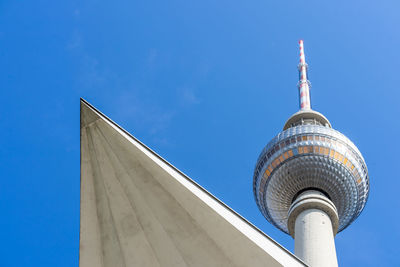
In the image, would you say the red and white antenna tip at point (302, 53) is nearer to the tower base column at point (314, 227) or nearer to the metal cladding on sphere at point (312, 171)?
the metal cladding on sphere at point (312, 171)

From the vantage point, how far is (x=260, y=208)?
48.3 metres

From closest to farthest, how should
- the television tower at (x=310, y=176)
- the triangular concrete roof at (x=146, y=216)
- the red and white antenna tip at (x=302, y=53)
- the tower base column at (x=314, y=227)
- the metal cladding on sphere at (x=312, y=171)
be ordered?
1. the triangular concrete roof at (x=146, y=216)
2. the tower base column at (x=314, y=227)
3. the television tower at (x=310, y=176)
4. the metal cladding on sphere at (x=312, y=171)
5. the red and white antenna tip at (x=302, y=53)

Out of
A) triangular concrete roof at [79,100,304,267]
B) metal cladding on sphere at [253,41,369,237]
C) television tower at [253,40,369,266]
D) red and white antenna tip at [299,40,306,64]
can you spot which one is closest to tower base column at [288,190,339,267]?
television tower at [253,40,369,266]

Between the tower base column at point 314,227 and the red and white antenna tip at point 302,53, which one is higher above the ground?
the red and white antenna tip at point 302,53

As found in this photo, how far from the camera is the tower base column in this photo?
34.7 meters

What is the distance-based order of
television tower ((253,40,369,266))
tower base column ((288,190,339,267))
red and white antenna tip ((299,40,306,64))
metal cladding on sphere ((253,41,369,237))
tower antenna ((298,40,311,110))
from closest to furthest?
tower base column ((288,190,339,267)) → television tower ((253,40,369,266)) → metal cladding on sphere ((253,41,369,237)) → tower antenna ((298,40,311,110)) → red and white antenna tip ((299,40,306,64))

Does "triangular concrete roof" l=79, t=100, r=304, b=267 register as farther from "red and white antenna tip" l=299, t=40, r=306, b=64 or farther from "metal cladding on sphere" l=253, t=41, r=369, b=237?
"red and white antenna tip" l=299, t=40, r=306, b=64

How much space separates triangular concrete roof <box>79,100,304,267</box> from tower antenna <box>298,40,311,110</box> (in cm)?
4599

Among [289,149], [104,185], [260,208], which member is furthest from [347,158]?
[104,185]

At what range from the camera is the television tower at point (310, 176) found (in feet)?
139

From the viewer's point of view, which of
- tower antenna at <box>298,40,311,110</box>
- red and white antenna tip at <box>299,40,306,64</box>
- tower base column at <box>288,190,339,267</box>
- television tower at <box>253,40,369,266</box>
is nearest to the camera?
tower base column at <box>288,190,339,267</box>

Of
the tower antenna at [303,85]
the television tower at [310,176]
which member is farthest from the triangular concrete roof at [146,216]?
the tower antenna at [303,85]

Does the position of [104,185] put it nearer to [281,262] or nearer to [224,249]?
[224,249]

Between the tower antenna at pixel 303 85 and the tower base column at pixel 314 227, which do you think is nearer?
the tower base column at pixel 314 227
